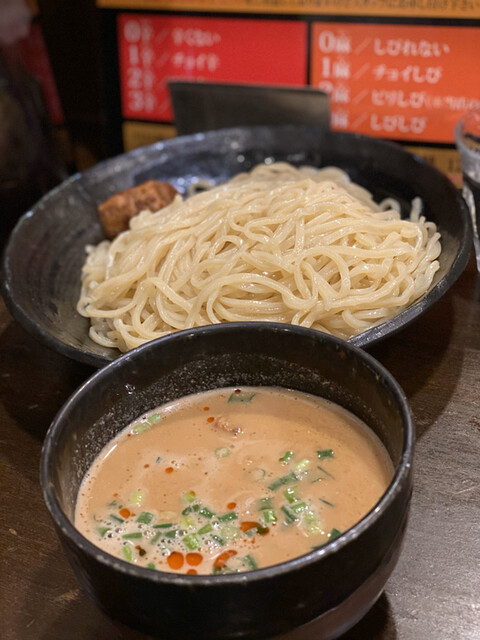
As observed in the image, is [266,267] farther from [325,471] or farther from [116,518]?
[116,518]

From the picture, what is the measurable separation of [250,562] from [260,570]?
0.54 ft

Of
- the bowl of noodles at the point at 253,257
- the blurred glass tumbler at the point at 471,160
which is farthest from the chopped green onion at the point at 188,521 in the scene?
the blurred glass tumbler at the point at 471,160

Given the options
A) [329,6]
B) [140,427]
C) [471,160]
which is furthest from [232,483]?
[329,6]

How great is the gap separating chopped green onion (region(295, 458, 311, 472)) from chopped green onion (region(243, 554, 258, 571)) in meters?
0.23

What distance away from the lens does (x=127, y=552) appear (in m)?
1.26

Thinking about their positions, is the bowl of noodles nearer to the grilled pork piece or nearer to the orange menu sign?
the grilled pork piece

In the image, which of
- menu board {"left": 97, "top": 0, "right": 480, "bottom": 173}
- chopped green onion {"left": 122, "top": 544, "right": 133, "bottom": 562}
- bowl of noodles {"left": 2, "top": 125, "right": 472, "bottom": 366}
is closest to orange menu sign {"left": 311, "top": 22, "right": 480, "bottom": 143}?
menu board {"left": 97, "top": 0, "right": 480, "bottom": 173}

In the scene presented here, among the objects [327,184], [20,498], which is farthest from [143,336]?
[327,184]

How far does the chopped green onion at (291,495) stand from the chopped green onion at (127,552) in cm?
32

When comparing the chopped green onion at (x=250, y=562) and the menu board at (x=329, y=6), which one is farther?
the menu board at (x=329, y=6)

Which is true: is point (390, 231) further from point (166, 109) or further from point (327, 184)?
point (166, 109)

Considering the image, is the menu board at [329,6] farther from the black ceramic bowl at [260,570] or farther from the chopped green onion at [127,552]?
the chopped green onion at [127,552]

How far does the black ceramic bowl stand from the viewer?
42.6 inches

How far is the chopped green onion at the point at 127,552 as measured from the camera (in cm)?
125
